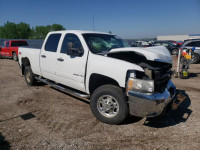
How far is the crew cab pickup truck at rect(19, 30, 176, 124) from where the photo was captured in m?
3.02

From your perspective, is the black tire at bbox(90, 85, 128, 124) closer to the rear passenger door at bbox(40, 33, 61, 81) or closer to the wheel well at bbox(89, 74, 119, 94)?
the wheel well at bbox(89, 74, 119, 94)

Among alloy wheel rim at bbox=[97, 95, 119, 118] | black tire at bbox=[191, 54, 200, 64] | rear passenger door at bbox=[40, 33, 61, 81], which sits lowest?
alloy wheel rim at bbox=[97, 95, 119, 118]

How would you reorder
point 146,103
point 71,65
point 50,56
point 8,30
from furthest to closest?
point 8,30
point 50,56
point 71,65
point 146,103

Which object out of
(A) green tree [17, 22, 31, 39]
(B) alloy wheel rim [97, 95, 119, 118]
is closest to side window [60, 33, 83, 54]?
(B) alloy wheel rim [97, 95, 119, 118]

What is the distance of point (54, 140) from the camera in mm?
3000

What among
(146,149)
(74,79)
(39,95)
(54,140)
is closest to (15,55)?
(39,95)

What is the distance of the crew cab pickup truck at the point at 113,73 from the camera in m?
3.02

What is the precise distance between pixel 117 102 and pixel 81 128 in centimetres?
91

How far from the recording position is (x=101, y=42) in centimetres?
430

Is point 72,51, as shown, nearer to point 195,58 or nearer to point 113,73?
point 113,73

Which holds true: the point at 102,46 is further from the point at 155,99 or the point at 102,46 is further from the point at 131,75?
the point at 155,99

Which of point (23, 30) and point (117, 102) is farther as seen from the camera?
point (23, 30)

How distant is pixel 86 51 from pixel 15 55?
511 inches

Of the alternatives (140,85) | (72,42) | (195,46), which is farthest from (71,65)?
(195,46)
